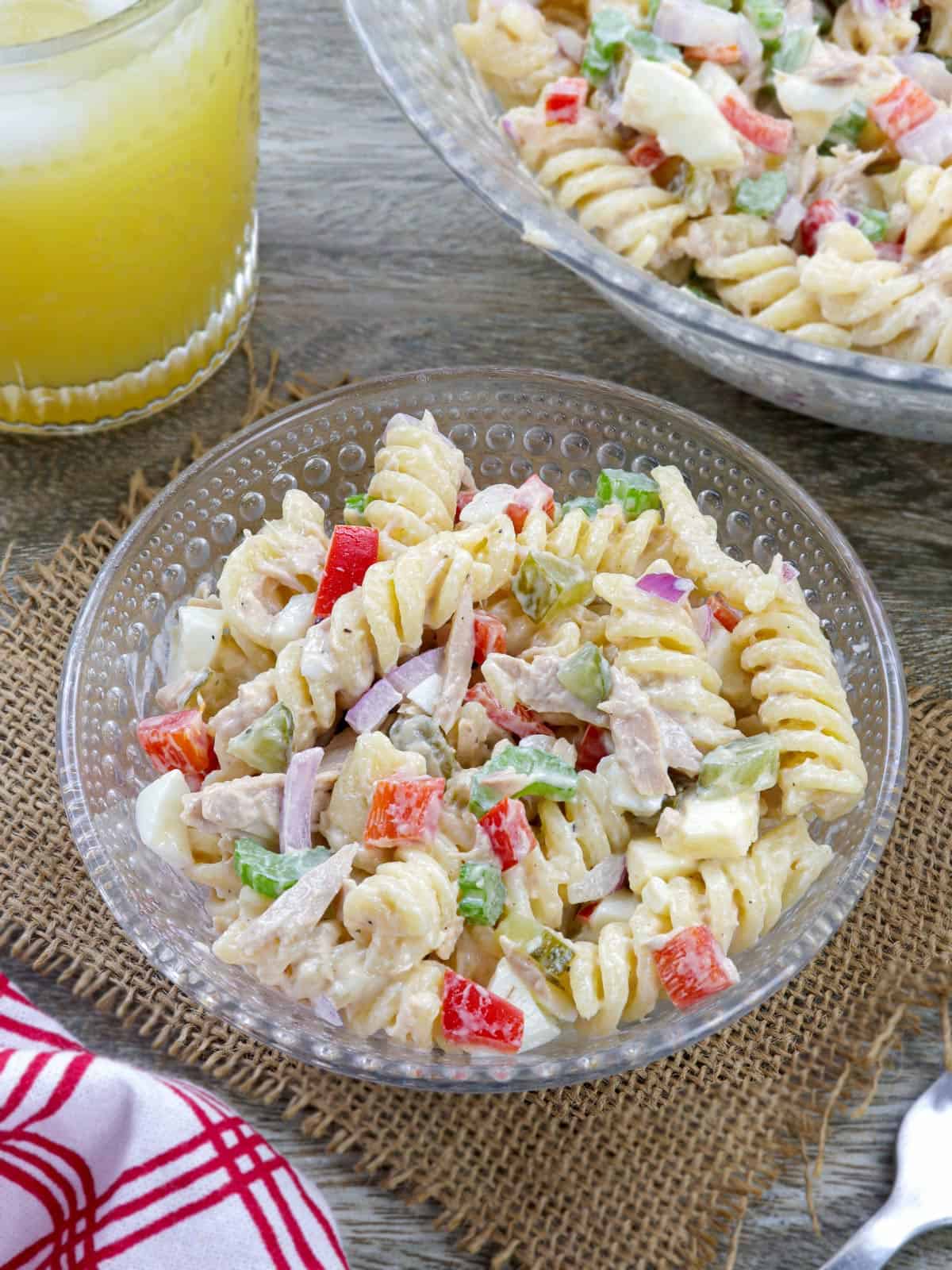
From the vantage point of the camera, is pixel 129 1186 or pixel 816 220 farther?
pixel 816 220

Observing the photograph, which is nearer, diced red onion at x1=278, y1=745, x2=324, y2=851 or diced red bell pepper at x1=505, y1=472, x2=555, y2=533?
diced red onion at x1=278, y1=745, x2=324, y2=851

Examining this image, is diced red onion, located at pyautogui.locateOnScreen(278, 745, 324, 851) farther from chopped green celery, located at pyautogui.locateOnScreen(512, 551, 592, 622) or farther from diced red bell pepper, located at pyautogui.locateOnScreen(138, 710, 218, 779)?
chopped green celery, located at pyautogui.locateOnScreen(512, 551, 592, 622)

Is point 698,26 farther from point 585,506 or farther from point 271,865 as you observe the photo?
point 271,865

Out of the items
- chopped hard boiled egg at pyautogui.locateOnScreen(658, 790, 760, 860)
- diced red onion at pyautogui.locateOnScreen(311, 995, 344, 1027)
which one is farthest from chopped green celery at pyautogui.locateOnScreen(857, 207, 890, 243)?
diced red onion at pyautogui.locateOnScreen(311, 995, 344, 1027)

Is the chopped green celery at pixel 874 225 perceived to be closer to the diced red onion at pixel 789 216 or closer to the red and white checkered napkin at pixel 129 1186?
the diced red onion at pixel 789 216

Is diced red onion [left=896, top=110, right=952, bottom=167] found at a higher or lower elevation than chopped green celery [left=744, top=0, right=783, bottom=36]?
lower

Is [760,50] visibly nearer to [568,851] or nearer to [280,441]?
[280,441]

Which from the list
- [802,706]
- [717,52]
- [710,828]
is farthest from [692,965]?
[717,52]
